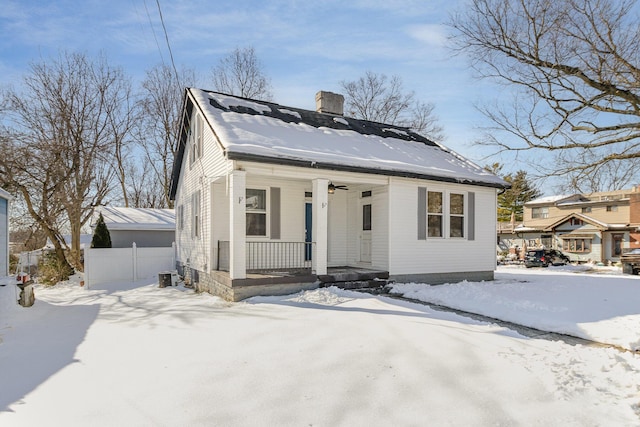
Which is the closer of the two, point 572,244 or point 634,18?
point 634,18

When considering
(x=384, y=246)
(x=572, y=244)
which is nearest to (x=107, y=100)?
(x=384, y=246)

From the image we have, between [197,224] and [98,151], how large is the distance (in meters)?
9.63

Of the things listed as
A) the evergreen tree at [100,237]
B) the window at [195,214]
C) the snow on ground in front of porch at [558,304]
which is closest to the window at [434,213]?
the snow on ground in front of porch at [558,304]

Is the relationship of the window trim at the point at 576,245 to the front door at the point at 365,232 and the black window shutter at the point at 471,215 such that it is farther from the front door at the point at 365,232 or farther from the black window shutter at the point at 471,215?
the front door at the point at 365,232

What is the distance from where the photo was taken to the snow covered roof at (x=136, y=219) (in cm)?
1756

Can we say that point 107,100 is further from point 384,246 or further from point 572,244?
point 572,244

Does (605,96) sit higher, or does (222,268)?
(605,96)

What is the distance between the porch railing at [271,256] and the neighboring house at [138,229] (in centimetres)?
908

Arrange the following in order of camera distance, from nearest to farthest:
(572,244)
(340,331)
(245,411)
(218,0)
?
(245,411), (340,331), (218,0), (572,244)

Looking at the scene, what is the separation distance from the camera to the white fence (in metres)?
13.7

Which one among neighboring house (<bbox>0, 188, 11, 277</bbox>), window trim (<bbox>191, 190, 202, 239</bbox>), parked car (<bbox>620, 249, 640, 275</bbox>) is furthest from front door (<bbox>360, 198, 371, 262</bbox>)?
parked car (<bbox>620, 249, 640, 275</bbox>)

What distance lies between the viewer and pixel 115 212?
64.2 feet

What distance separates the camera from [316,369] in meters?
4.21

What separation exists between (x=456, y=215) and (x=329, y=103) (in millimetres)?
5924
